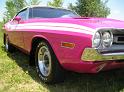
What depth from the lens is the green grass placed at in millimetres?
4781

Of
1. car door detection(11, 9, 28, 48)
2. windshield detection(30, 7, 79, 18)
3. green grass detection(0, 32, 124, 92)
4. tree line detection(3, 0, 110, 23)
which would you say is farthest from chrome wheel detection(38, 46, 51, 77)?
tree line detection(3, 0, 110, 23)

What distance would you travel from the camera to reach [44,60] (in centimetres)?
523

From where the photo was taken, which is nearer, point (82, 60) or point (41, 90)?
point (82, 60)

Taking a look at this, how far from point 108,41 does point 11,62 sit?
3.43 m

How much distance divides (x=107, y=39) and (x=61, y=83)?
54.6 inches

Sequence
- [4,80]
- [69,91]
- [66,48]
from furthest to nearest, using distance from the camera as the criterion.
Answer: [4,80] < [69,91] < [66,48]

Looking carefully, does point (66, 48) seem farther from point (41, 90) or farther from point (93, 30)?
point (41, 90)

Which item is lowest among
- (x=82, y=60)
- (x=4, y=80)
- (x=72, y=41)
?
(x=4, y=80)

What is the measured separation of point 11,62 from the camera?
692cm

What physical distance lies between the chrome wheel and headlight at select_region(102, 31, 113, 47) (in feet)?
3.88

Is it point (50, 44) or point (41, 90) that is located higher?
point (50, 44)

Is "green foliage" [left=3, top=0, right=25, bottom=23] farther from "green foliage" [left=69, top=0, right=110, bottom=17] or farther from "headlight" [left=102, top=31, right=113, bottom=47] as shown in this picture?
"headlight" [left=102, top=31, right=113, bottom=47]

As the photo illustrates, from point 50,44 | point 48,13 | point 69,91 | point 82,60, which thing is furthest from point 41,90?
point 48,13

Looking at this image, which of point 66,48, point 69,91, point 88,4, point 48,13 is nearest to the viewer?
point 66,48
